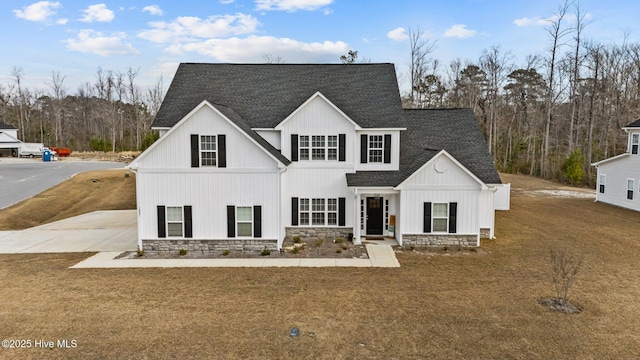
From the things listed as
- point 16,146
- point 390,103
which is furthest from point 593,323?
Answer: point 16,146

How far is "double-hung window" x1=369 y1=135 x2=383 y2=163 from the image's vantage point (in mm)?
18641

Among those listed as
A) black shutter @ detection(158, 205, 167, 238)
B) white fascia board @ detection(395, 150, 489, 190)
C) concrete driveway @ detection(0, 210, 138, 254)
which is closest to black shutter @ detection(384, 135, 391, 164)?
white fascia board @ detection(395, 150, 489, 190)

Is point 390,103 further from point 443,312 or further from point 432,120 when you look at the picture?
point 443,312

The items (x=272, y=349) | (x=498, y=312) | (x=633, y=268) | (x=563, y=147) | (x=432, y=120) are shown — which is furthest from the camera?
(x=563, y=147)

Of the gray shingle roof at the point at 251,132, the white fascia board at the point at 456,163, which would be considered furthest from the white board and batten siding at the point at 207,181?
the white fascia board at the point at 456,163

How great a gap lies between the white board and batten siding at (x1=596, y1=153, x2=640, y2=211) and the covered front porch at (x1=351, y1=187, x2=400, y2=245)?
18.0 meters

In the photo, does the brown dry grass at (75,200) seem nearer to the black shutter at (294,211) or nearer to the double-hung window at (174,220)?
the double-hung window at (174,220)

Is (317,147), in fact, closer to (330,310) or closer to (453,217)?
(453,217)

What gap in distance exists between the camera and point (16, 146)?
58.6 m

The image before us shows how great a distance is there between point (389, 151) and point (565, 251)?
28.1ft

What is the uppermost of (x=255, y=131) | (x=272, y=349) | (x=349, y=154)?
(x=255, y=131)

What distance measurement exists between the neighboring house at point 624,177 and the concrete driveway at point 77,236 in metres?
29.9

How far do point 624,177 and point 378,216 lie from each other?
19.2 metres

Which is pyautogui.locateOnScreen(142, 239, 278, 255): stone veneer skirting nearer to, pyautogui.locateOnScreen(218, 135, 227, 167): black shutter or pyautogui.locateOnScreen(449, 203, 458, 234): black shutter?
pyautogui.locateOnScreen(218, 135, 227, 167): black shutter
